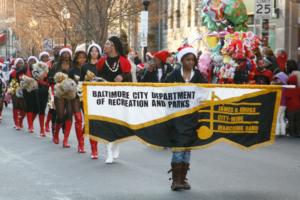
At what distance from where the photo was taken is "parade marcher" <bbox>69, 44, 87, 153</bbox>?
12094mm

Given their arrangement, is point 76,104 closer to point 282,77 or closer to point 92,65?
point 92,65

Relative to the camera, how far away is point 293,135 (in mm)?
15445

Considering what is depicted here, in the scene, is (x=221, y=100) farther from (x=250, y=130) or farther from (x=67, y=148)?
(x=67, y=148)

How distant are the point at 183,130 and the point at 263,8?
1057 centimetres

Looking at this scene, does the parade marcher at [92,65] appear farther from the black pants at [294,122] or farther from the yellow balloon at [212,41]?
the yellow balloon at [212,41]

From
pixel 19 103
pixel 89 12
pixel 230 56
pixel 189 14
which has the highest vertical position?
pixel 189 14

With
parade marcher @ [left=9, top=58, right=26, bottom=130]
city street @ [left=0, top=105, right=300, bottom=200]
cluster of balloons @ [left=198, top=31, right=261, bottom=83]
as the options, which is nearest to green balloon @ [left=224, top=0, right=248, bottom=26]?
cluster of balloons @ [left=198, top=31, right=261, bottom=83]

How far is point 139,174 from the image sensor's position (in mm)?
9844

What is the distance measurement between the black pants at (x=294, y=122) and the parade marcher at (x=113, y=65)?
5561 millimetres

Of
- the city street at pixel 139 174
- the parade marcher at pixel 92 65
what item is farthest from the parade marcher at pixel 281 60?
the parade marcher at pixel 92 65

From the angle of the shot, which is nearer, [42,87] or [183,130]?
[183,130]

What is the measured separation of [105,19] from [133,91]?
84.4 feet

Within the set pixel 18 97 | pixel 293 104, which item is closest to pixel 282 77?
pixel 293 104

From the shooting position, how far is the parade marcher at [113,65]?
10891 mm
